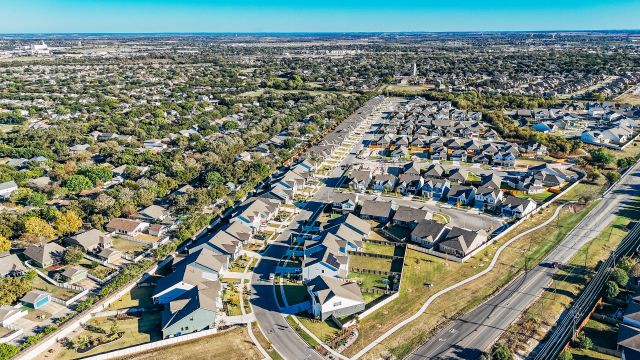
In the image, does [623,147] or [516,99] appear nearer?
[623,147]

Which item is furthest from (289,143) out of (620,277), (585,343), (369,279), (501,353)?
(585,343)

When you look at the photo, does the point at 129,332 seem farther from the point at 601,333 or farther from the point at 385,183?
the point at 385,183

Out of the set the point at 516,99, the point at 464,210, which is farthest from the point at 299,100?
the point at 464,210

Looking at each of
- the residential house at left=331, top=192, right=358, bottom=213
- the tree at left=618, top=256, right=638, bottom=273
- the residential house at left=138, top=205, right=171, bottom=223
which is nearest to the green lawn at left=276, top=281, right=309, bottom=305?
the residential house at left=331, top=192, right=358, bottom=213

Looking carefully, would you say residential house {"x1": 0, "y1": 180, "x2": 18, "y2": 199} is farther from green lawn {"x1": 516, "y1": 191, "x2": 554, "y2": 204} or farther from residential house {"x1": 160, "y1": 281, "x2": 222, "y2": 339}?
green lawn {"x1": 516, "y1": 191, "x2": 554, "y2": 204}

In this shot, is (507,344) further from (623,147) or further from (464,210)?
(623,147)

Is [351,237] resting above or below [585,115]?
below

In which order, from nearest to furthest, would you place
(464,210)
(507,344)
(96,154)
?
(507,344), (464,210), (96,154)
